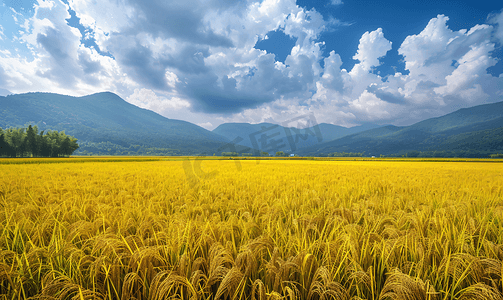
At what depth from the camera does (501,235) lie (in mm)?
2525

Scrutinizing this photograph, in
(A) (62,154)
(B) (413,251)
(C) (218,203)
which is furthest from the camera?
(A) (62,154)

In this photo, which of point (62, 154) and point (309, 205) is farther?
point (62, 154)

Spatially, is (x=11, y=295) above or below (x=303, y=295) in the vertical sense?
above

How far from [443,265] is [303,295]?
1.33m

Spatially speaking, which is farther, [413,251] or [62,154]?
[62,154]

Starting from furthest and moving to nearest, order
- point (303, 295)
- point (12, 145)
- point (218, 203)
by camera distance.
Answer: point (12, 145), point (218, 203), point (303, 295)

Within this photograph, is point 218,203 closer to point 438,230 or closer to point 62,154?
point 438,230

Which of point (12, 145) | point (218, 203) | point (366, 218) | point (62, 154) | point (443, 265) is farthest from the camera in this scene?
point (62, 154)

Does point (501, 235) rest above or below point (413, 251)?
below

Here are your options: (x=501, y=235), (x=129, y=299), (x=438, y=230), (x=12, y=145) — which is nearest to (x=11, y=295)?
(x=129, y=299)

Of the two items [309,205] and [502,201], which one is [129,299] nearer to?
[309,205]

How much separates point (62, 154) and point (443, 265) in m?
116

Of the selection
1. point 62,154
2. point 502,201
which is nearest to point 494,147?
point 502,201

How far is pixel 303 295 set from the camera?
5.09ft
